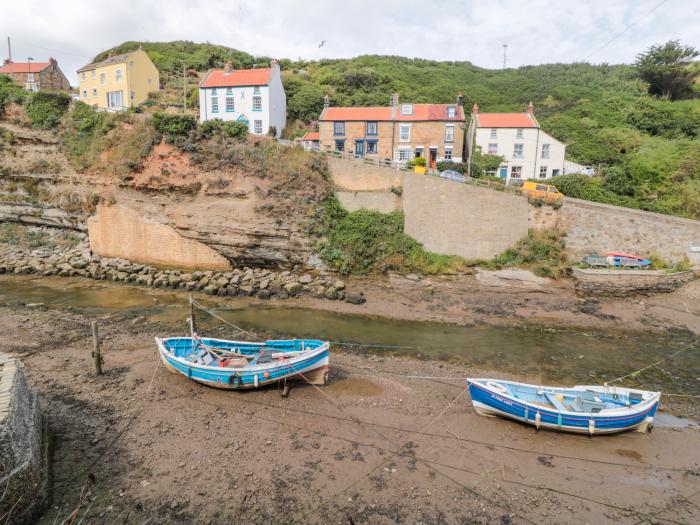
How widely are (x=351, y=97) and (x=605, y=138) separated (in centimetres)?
2676

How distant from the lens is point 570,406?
1210 centimetres

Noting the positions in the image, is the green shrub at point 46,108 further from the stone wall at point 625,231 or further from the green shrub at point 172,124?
A: the stone wall at point 625,231

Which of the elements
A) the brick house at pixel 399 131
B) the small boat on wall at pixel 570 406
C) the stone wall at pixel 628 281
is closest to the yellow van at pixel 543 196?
the stone wall at pixel 628 281

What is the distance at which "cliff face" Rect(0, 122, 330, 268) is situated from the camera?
25594 millimetres

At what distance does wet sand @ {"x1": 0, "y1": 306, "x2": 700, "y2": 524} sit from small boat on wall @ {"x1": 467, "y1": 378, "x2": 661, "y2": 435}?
42cm

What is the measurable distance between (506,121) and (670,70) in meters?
21.7

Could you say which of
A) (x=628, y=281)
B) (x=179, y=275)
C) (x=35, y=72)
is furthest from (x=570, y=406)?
(x=35, y=72)

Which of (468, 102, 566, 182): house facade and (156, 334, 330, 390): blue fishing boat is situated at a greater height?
(468, 102, 566, 182): house facade

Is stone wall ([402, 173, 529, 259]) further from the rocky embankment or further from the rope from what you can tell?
the rope

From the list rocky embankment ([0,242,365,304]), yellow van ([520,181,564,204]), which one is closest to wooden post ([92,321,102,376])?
rocky embankment ([0,242,365,304])

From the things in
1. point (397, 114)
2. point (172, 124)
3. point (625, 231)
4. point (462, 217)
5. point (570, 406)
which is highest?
point (397, 114)

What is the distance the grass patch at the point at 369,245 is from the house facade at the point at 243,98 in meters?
14.1

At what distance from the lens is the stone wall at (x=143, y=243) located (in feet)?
86.1

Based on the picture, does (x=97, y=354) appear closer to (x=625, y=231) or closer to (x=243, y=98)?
(x=625, y=231)
